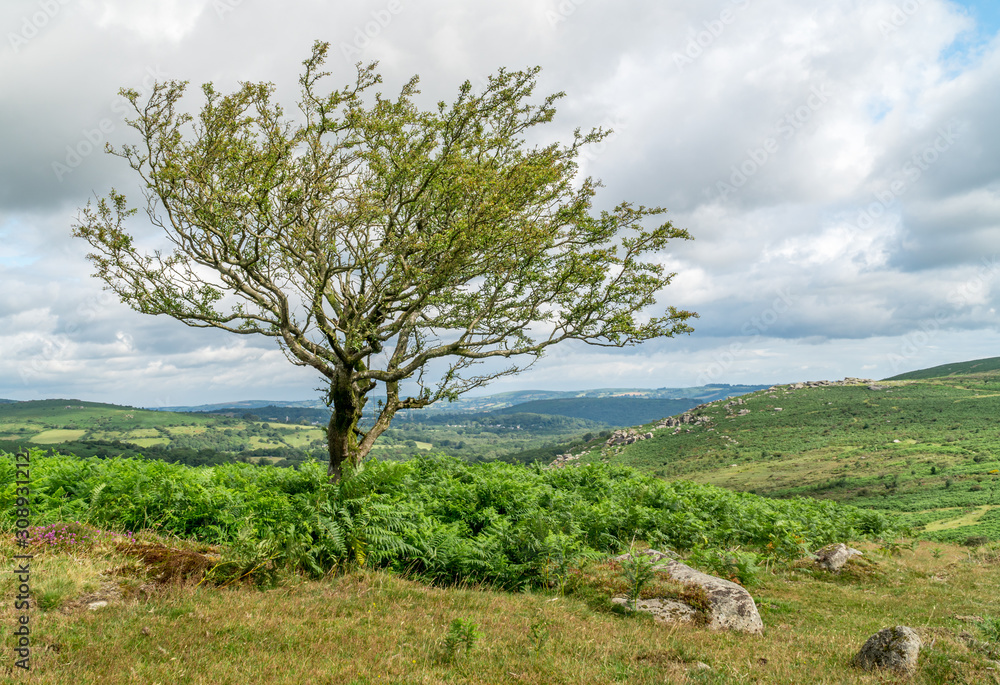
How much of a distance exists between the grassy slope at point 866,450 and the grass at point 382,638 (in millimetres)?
29356

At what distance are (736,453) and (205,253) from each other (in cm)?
10410

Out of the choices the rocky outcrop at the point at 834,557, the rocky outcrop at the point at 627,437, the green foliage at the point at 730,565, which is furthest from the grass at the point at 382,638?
the rocky outcrop at the point at 627,437

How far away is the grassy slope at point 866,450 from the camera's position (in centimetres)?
4703

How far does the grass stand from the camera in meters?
5.58

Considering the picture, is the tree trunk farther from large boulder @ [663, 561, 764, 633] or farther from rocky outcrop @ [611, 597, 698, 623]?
large boulder @ [663, 561, 764, 633]

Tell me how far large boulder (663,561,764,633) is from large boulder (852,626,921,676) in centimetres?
171

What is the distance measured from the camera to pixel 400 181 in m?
15.4

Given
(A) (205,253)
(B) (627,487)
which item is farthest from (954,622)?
(A) (205,253)

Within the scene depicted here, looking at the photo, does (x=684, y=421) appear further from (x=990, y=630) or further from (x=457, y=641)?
(x=457, y=641)

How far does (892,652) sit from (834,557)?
29.7ft

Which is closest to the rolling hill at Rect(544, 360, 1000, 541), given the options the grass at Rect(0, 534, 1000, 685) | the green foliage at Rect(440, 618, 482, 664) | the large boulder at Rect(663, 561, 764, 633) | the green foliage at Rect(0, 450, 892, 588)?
the large boulder at Rect(663, 561, 764, 633)

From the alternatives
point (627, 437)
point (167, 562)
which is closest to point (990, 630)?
point (167, 562)

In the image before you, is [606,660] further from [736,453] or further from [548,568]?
[736,453]

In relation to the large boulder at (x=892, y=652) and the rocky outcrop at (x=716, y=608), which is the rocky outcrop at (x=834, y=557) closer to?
the rocky outcrop at (x=716, y=608)
